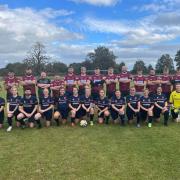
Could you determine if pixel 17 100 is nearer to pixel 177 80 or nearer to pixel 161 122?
pixel 161 122

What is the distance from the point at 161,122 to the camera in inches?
417

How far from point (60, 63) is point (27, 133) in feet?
185

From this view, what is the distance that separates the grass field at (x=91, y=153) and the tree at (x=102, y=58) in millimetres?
Result: 50285

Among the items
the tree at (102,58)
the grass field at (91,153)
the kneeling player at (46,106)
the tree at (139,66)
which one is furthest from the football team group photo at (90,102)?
the tree at (102,58)

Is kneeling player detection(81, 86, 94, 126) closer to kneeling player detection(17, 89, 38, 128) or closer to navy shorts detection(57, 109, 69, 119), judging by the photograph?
navy shorts detection(57, 109, 69, 119)

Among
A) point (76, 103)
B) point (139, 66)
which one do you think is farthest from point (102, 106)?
point (139, 66)

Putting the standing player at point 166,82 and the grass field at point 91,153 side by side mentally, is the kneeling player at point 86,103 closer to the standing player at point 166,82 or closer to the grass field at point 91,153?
the grass field at point 91,153

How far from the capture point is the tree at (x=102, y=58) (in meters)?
61.6

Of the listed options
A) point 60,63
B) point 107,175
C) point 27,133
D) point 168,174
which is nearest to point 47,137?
point 27,133

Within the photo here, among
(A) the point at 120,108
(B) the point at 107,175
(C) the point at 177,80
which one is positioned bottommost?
(B) the point at 107,175

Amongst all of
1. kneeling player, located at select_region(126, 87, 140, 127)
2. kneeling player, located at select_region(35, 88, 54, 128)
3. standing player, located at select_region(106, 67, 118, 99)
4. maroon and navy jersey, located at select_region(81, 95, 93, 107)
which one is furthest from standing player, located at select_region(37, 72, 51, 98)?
kneeling player, located at select_region(126, 87, 140, 127)

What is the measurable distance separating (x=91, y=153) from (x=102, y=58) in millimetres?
60898

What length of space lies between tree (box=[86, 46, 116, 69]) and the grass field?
50285 millimetres

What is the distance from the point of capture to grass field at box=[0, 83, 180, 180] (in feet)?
19.5
